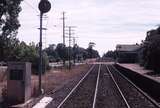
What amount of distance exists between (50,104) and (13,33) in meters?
49.4

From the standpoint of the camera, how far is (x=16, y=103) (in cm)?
2472

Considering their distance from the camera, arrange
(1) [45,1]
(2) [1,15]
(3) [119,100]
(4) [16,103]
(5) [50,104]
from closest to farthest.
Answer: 1. (4) [16,103]
2. (5) [50,104]
3. (3) [119,100]
4. (1) [45,1]
5. (2) [1,15]

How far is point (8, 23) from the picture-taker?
2862 inches

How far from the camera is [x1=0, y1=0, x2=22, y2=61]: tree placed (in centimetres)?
7194

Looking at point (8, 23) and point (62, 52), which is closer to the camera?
point (8, 23)

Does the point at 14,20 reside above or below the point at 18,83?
above

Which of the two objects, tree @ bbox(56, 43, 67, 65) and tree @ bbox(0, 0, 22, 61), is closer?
tree @ bbox(0, 0, 22, 61)

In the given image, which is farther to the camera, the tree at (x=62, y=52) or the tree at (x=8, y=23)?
the tree at (x=62, y=52)

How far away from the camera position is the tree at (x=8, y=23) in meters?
→ 71.9

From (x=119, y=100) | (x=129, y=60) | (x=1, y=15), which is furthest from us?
(x=129, y=60)

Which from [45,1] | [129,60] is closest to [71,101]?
[45,1]

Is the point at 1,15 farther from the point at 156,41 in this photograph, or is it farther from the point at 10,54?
→ the point at 156,41

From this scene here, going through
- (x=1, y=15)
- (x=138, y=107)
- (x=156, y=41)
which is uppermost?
(x=1, y=15)

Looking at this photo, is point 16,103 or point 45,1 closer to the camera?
point 16,103
